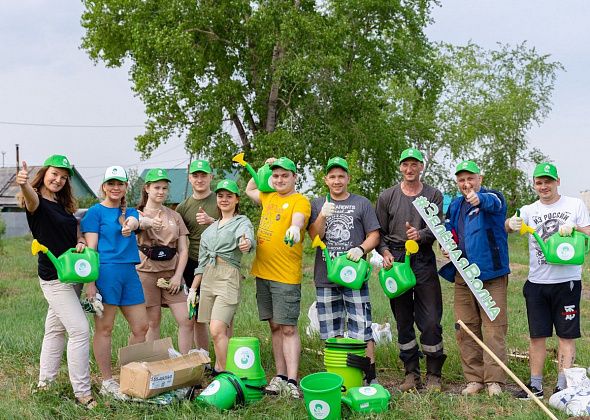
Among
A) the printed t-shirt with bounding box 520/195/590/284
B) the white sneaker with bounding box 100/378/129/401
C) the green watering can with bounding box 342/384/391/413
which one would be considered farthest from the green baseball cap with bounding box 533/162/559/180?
the white sneaker with bounding box 100/378/129/401

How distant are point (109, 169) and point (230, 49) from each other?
1543cm

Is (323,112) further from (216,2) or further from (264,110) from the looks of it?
(216,2)

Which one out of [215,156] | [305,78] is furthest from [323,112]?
[215,156]

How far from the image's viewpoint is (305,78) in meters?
18.2

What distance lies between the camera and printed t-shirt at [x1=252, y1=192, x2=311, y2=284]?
504cm

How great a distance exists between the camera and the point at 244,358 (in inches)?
192

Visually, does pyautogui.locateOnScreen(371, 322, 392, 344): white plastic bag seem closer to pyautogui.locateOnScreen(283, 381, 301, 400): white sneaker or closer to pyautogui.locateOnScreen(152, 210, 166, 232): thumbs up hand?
pyautogui.locateOnScreen(283, 381, 301, 400): white sneaker

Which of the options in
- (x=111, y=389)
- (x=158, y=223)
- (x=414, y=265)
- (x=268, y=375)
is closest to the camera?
(x=111, y=389)

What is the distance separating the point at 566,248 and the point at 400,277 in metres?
1.24

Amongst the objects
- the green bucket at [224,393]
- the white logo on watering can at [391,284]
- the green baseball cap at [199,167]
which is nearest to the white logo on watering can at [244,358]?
the green bucket at [224,393]

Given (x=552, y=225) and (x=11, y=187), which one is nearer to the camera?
(x=552, y=225)

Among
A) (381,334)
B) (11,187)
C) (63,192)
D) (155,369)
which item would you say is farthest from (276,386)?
(11,187)

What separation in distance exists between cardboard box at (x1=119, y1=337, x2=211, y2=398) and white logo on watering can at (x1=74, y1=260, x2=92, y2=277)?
27.5 inches

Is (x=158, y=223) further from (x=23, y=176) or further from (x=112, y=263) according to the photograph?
(x=23, y=176)
